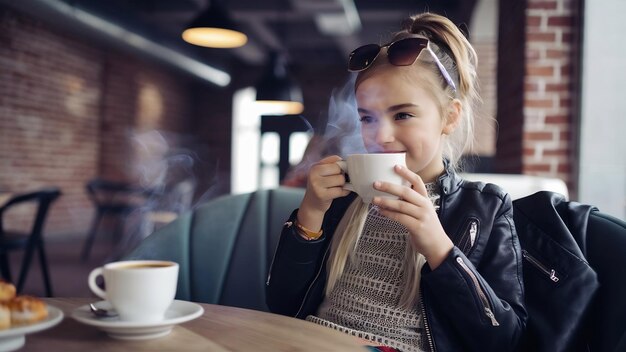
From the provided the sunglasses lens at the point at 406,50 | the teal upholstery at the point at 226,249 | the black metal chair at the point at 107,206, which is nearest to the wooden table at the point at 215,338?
the sunglasses lens at the point at 406,50

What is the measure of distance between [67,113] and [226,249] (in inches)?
259

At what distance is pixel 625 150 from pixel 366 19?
5.76 metres

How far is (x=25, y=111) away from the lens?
259 inches

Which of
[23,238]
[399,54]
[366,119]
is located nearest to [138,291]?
[366,119]

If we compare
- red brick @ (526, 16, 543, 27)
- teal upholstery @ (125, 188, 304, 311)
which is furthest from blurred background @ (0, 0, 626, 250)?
teal upholstery @ (125, 188, 304, 311)

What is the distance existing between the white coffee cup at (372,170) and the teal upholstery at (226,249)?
2.35 feet

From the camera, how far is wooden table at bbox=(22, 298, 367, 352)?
692 mm

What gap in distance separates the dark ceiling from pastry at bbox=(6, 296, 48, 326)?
15.1ft

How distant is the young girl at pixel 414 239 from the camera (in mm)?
1027

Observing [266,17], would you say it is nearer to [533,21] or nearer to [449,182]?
[533,21]

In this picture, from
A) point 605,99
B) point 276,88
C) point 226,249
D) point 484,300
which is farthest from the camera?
point 276,88

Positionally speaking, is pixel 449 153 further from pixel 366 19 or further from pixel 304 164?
pixel 366 19

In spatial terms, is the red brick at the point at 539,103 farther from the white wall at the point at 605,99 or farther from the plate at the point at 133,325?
the plate at the point at 133,325

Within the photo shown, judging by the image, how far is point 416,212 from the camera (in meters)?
0.94
